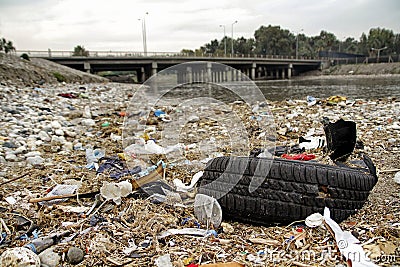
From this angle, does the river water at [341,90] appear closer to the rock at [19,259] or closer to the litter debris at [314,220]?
the litter debris at [314,220]

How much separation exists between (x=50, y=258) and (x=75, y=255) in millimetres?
131

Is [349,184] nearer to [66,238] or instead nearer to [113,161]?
[66,238]

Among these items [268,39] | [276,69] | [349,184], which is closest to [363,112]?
[349,184]

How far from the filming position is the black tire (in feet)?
6.46

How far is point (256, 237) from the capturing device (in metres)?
1.91

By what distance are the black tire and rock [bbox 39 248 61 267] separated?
1022mm

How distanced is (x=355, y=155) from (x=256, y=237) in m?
2.06

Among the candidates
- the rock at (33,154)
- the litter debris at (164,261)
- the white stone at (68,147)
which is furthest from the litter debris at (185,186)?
the white stone at (68,147)

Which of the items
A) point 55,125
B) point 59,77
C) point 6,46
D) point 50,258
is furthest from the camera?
point 6,46

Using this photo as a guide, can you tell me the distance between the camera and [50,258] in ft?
5.71

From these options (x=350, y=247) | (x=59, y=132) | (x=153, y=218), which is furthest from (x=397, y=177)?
(x=59, y=132)

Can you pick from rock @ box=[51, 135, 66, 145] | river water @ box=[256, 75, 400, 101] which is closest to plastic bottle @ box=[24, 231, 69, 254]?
rock @ box=[51, 135, 66, 145]

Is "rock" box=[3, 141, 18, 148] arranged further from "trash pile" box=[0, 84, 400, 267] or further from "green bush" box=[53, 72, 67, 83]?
"green bush" box=[53, 72, 67, 83]

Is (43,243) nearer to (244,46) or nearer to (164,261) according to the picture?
(164,261)
